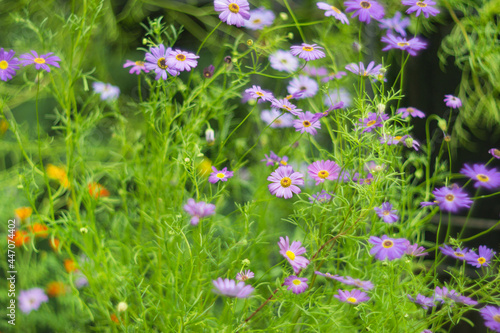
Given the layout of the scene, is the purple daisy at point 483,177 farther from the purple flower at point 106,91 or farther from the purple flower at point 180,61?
the purple flower at point 106,91

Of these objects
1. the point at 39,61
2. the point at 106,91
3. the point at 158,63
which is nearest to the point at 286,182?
the point at 158,63

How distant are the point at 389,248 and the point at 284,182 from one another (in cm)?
15

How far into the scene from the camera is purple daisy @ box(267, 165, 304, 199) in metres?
0.52

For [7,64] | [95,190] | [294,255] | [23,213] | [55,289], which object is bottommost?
[55,289]

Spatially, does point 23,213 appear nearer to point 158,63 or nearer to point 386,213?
point 158,63

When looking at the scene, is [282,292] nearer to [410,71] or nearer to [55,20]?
[410,71]

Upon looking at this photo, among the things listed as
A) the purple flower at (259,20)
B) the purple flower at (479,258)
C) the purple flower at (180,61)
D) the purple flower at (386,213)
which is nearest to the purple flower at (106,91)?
the purple flower at (259,20)

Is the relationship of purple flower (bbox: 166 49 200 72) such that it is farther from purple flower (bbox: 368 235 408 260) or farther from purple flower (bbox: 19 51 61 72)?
purple flower (bbox: 368 235 408 260)

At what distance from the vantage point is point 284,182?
54 centimetres

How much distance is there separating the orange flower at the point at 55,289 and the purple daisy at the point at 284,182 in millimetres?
602

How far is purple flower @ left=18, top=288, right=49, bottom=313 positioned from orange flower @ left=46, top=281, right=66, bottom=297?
0.04m

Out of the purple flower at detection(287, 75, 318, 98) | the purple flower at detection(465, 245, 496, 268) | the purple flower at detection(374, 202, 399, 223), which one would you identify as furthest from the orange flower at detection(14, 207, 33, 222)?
the purple flower at detection(465, 245, 496, 268)

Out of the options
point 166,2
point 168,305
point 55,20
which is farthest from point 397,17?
point 55,20

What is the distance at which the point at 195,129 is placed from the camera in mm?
686
